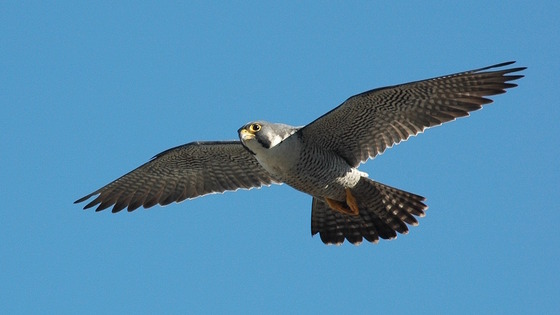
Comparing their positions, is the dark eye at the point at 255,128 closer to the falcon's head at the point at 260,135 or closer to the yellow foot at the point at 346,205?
the falcon's head at the point at 260,135

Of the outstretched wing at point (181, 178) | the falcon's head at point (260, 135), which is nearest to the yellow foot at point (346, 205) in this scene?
the outstretched wing at point (181, 178)

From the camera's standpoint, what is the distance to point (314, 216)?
536 inches

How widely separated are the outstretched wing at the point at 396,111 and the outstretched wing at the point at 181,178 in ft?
4.80

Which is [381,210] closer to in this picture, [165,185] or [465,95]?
[465,95]

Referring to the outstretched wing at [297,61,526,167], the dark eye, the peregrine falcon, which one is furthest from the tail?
the dark eye

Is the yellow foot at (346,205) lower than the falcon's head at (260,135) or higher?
lower

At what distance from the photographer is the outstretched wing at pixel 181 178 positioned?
1359 centimetres

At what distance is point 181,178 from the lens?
14.0m

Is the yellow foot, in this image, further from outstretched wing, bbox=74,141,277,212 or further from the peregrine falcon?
outstretched wing, bbox=74,141,277,212

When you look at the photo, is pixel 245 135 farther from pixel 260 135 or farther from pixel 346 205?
pixel 346 205

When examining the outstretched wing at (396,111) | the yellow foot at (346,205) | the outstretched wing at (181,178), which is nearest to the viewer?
the outstretched wing at (396,111)

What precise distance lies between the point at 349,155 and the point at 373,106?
832 millimetres

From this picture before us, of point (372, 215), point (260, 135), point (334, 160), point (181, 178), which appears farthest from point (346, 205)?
point (181, 178)

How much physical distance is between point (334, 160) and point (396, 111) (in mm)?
1009
